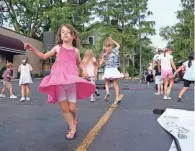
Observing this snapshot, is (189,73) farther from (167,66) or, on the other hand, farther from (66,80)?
(66,80)

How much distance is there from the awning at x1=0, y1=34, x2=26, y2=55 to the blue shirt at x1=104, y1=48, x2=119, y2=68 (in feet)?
80.0

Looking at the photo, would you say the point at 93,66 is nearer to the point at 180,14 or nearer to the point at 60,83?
the point at 60,83

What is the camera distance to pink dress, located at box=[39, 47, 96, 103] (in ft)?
16.0

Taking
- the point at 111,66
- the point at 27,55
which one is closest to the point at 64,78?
the point at 111,66

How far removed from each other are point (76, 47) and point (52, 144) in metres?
1.66

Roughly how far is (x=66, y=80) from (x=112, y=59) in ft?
16.4

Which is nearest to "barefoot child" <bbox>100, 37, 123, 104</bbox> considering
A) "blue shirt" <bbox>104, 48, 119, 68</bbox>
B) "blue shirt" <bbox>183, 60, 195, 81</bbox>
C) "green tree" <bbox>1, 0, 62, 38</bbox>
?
"blue shirt" <bbox>104, 48, 119, 68</bbox>

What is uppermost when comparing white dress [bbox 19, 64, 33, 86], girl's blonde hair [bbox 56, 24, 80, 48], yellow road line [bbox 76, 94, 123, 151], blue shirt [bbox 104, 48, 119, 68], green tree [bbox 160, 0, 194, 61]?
green tree [bbox 160, 0, 194, 61]

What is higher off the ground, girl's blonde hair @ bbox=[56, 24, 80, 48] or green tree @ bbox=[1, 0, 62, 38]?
green tree @ bbox=[1, 0, 62, 38]

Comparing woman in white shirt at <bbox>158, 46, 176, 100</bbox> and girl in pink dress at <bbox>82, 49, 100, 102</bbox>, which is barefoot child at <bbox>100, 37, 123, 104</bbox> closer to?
girl in pink dress at <bbox>82, 49, 100, 102</bbox>

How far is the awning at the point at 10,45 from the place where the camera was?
1294 inches

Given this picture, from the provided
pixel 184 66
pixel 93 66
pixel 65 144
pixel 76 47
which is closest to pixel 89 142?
pixel 65 144

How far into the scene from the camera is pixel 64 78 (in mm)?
4898

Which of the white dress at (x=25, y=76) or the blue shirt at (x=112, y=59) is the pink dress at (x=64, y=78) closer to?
the blue shirt at (x=112, y=59)
